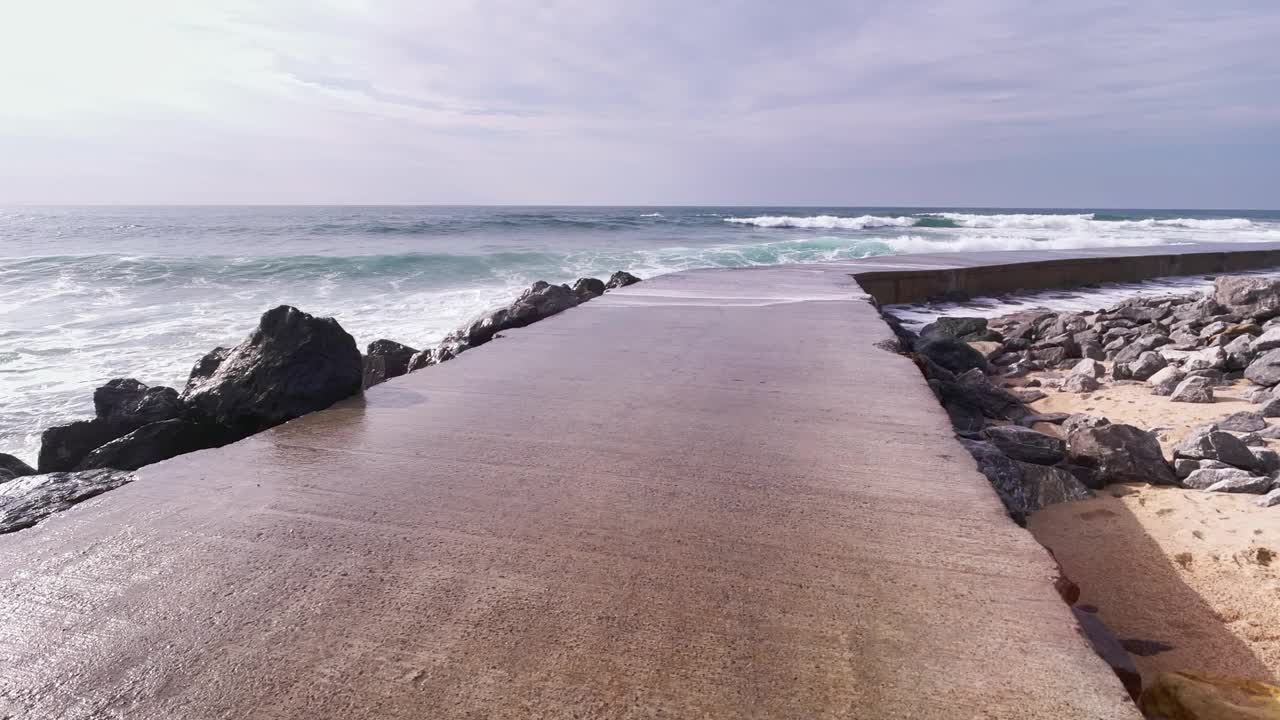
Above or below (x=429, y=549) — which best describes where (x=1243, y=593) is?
below

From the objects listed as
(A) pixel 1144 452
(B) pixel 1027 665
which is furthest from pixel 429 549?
(A) pixel 1144 452

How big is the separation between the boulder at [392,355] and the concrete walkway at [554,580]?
3.00 m

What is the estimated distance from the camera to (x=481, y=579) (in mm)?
1904

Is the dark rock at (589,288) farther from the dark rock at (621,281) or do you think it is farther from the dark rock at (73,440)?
the dark rock at (73,440)

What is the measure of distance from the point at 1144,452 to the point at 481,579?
348cm

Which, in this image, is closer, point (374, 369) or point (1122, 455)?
point (1122, 455)

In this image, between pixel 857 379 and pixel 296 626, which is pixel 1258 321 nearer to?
pixel 857 379

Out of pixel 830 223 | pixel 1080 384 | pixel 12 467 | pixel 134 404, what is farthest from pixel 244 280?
pixel 830 223

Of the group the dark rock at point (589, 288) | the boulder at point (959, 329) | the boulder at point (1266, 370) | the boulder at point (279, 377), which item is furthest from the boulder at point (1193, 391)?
the dark rock at point (589, 288)

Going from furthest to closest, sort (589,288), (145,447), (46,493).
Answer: (589,288) < (145,447) < (46,493)

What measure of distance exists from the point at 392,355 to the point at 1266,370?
7200mm

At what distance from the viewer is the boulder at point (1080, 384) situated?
19.0 ft

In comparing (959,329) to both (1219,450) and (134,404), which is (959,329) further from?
(134,404)

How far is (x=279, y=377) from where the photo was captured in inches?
141
